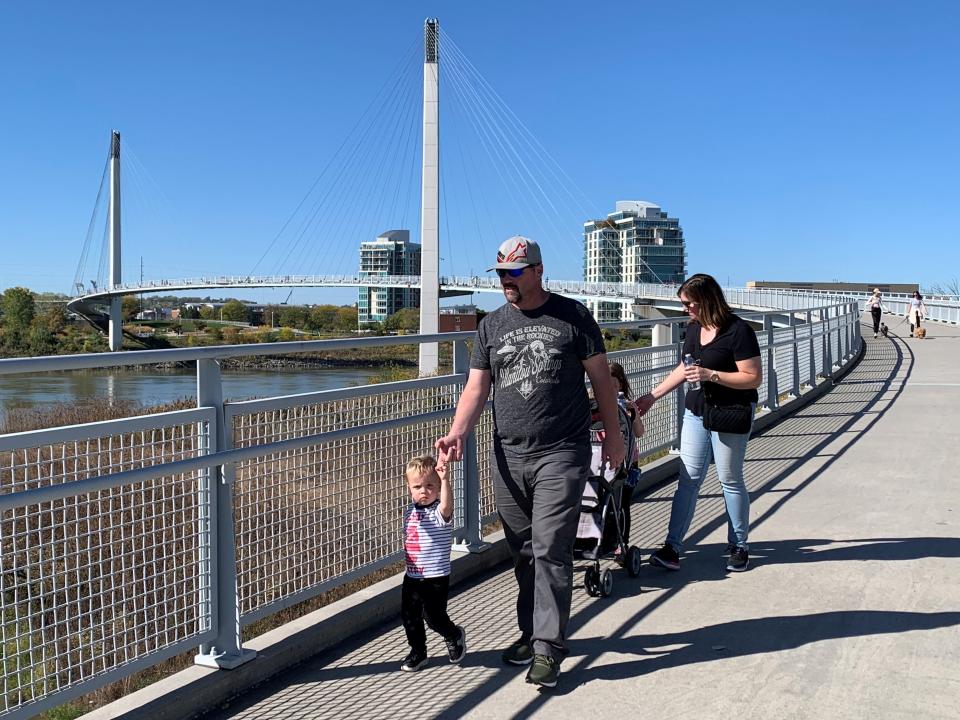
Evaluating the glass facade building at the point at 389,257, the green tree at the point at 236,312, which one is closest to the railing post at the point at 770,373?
the glass facade building at the point at 389,257

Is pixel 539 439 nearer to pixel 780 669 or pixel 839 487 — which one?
pixel 780 669

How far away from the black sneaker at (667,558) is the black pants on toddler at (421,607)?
1.65 meters

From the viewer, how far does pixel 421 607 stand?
3801 mm

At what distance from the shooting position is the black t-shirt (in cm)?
480

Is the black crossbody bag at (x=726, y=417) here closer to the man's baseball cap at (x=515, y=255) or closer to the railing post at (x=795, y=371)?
the man's baseball cap at (x=515, y=255)

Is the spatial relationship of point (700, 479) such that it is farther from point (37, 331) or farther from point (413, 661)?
point (37, 331)

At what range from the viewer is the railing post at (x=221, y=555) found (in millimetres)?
3559

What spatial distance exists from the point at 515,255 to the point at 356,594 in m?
1.79

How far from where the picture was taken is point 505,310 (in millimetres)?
3762

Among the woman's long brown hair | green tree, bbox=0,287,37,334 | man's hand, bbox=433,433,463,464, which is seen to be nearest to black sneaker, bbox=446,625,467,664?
man's hand, bbox=433,433,463,464

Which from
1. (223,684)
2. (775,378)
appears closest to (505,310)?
(223,684)

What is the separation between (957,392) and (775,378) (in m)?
3.72

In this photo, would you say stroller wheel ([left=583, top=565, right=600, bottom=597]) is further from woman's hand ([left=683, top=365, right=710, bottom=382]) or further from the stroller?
woman's hand ([left=683, top=365, right=710, bottom=382])

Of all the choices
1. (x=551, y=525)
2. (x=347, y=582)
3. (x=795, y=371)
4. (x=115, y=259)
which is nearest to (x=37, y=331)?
(x=115, y=259)
